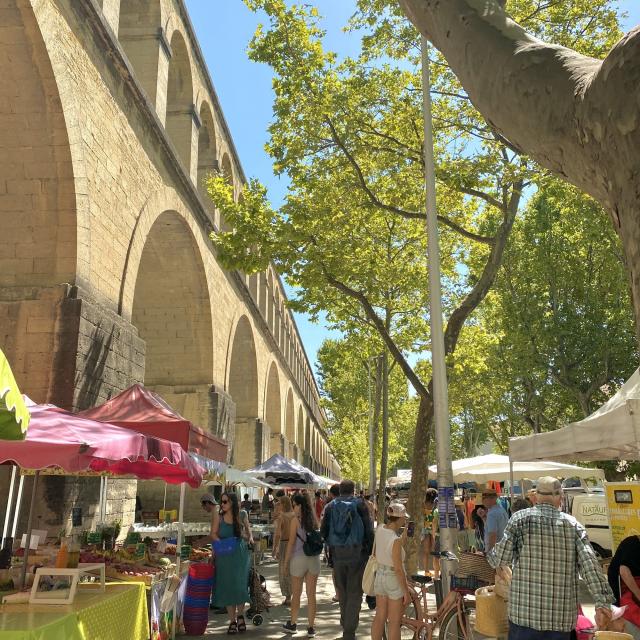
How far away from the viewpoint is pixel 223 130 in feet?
67.8

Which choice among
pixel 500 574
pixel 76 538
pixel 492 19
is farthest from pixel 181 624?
pixel 492 19

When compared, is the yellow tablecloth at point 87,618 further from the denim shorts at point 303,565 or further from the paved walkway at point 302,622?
the denim shorts at point 303,565

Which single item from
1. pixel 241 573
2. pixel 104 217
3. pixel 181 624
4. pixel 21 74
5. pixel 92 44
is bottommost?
pixel 181 624

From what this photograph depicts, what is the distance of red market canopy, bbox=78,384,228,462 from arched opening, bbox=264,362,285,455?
2506 centimetres

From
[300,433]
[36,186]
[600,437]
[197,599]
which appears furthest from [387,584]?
[300,433]

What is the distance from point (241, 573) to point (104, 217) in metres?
5.80

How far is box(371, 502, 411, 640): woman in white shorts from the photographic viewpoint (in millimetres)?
5668

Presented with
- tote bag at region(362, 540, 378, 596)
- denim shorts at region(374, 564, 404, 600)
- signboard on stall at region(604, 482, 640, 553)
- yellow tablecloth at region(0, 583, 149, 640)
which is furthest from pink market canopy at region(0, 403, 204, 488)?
signboard on stall at region(604, 482, 640, 553)

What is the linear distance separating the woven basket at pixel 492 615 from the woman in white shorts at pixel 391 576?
42.2 inches

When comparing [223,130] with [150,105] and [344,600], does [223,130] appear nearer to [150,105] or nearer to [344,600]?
[150,105]

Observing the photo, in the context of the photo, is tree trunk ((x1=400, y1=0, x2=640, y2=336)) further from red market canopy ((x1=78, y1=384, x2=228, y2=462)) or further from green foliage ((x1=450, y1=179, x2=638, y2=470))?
green foliage ((x1=450, y1=179, x2=638, y2=470))

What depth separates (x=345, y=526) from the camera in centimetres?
660

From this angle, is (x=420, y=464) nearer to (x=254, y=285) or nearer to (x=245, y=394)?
(x=245, y=394)

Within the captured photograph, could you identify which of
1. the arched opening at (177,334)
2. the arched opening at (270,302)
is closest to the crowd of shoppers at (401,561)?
the arched opening at (177,334)
